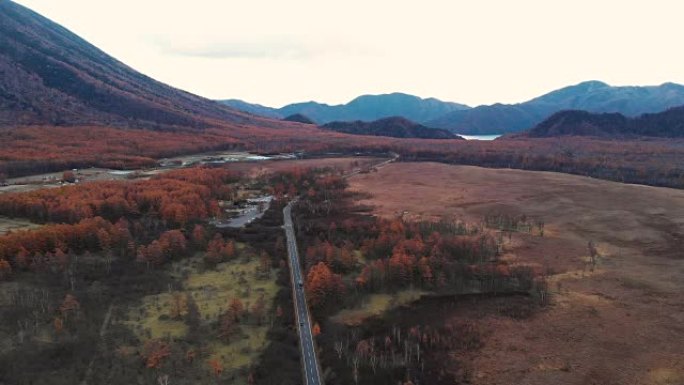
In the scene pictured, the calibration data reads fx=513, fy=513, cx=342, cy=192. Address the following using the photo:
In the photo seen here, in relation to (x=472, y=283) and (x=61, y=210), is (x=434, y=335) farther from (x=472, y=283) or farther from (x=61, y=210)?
(x=61, y=210)

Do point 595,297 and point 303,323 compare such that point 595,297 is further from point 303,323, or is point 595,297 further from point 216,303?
point 216,303

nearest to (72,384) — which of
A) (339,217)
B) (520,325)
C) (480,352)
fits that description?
(480,352)

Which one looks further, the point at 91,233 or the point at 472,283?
the point at 91,233

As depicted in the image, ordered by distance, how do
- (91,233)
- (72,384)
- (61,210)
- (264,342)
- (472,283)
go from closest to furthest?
(72,384)
(264,342)
(472,283)
(91,233)
(61,210)

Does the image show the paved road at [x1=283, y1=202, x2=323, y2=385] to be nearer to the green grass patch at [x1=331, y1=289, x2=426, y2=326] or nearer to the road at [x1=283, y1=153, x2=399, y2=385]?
the road at [x1=283, y1=153, x2=399, y2=385]

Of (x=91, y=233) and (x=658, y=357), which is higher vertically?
(x=91, y=233)

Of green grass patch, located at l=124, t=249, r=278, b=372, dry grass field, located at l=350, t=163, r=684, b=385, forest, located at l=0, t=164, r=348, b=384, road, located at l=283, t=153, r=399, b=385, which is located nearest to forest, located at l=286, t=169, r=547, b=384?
road, located at l=283, t=153, r=399, b=385

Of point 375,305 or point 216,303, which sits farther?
point 375,305

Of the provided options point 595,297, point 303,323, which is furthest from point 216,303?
point 595,297

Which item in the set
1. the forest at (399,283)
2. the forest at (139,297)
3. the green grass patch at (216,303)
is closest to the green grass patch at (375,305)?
the forest at (399,283)
